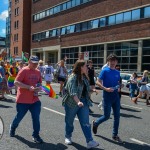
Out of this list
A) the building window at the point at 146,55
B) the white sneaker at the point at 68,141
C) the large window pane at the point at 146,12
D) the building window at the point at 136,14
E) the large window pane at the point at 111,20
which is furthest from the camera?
the large window pane at the point at 111,20

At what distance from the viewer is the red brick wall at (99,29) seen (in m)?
30.2

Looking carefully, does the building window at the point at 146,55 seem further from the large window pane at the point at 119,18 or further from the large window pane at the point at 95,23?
the large window pane at the point at 95,23

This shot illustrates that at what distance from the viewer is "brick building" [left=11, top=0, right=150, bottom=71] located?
29.7 m

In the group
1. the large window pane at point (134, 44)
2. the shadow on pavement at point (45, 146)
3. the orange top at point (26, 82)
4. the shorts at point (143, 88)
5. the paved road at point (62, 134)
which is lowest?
the paved road at point (62, 134)

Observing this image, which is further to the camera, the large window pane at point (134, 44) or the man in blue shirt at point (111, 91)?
the large window pane at point (134, 44)

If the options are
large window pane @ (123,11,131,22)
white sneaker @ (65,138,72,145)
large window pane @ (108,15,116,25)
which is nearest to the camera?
white sneaker @ (65,138,72,145)

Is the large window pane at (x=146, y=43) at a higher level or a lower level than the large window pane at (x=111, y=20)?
lower

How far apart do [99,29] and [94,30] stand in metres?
1.12

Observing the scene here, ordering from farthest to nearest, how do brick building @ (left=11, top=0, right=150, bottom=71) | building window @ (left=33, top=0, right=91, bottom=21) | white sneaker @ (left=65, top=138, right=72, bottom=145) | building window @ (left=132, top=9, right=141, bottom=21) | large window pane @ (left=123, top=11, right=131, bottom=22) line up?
building window @ (left=33, top=0, right=91, bottom=21) → large window pane @ (left=123, top=11, right=131, bottom=22) → building window @ (left=132, top=9, right=141, bottom=21) → brick building @ (left=11, top=0, right=150, bottom=71) → white sneaker @ (left=65, top=138, right=72, bottom=145)

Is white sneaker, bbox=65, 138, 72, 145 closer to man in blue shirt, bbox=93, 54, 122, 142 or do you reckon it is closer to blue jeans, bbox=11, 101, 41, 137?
blue jeans, bbox=11, 101, 41, 137

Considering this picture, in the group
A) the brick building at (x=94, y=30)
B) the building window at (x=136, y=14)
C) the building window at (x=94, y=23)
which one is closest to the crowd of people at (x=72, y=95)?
the brick building at (x=94, y=30)

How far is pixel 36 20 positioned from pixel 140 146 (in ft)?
163

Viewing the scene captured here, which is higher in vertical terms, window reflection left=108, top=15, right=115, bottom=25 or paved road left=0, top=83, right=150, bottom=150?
window reflection left=108, top=15, right=115, bottom=25

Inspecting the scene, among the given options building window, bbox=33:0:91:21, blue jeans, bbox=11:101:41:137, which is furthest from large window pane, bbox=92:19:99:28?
blue jeans, bbox=11:101:41:137
